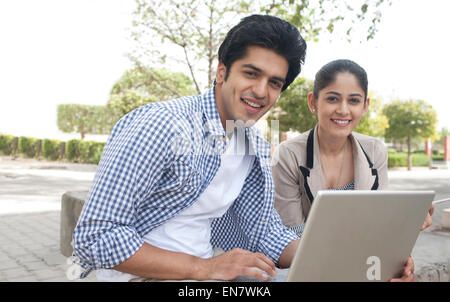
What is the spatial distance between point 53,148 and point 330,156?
85.9ft

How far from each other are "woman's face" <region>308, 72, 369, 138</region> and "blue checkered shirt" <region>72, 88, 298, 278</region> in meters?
0.83

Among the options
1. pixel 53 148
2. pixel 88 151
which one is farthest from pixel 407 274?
pixel 53 148

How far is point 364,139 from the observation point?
2.78 meters

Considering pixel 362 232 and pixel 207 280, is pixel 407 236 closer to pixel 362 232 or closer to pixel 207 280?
pixel 362 232

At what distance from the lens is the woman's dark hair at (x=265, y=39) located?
171 cm

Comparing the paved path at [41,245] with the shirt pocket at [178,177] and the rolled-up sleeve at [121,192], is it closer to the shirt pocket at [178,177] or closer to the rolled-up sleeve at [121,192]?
the shirt pocket at [178,177]

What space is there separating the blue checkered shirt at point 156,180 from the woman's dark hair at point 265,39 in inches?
8.1

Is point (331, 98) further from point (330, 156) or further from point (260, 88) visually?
point (260, 88)

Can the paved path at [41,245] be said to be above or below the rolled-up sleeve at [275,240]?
below

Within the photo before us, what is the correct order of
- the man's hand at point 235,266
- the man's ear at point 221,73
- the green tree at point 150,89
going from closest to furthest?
the man's hand at point 235,266 < the man's ear at point 221,73 < the green tree at point 150,89

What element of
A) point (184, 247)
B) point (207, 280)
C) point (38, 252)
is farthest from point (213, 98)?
point (38, 252)

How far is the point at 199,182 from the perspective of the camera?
62.7 inches

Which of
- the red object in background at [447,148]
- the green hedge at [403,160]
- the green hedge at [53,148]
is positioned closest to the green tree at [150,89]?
the green hedge at [53,148]
